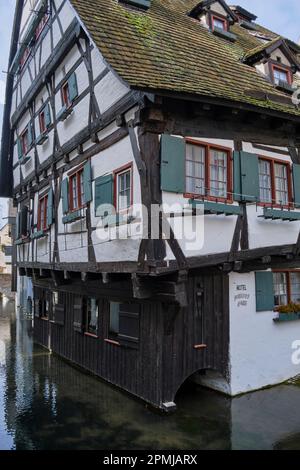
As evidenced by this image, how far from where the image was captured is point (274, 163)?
34.2ft

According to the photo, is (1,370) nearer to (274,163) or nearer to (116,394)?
(116,394)

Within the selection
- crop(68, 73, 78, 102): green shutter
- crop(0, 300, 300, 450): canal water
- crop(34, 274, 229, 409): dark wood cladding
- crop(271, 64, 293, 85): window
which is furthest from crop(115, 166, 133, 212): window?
crop(271, 64, 293, 85): window

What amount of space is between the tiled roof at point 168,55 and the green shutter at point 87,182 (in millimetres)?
2833

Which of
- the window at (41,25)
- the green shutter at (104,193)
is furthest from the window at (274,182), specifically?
the window at (41,25)

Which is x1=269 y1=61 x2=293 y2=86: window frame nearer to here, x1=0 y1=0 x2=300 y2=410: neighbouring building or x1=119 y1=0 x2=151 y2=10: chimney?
x1=0 y1=0 x2=300 y2=410: neighbouring building

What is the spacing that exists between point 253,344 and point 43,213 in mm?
8231

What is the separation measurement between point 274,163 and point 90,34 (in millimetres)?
5354

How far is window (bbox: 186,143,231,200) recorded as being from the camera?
885 centimetres

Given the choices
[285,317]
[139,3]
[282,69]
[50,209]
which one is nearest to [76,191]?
[50,209]

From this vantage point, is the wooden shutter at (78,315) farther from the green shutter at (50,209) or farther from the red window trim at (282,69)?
the red window trim at (282,69)

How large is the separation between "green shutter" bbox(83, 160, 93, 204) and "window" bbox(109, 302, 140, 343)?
9.22ft

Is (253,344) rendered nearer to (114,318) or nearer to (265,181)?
(114,318)

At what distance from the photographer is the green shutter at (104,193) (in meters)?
9.25
